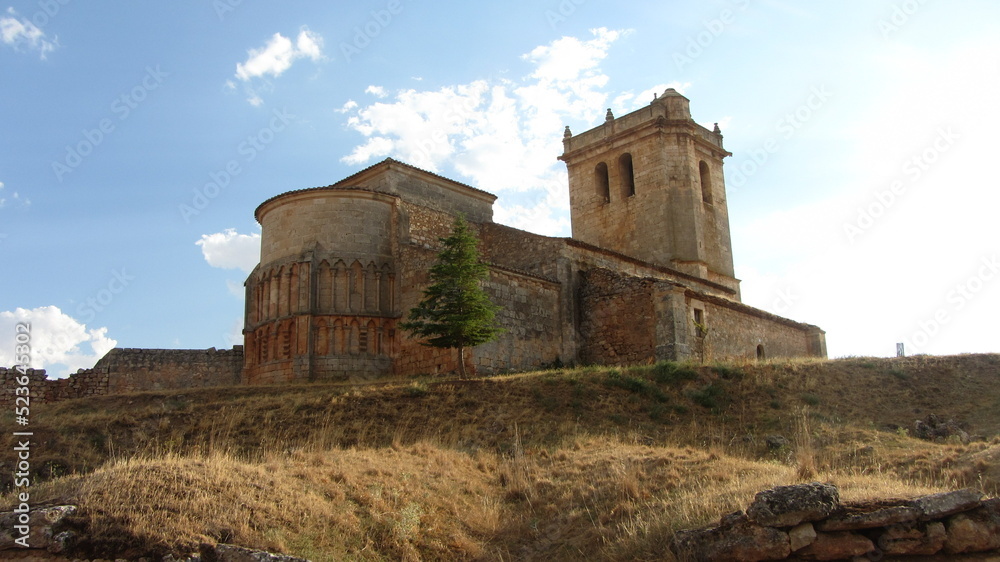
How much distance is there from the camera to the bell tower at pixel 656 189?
3123cm

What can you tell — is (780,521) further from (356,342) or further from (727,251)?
(727,251)

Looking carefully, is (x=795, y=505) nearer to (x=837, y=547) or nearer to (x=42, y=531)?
(x=837, y=547)

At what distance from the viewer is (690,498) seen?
8672mm

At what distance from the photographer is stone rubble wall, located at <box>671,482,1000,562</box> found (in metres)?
6.62

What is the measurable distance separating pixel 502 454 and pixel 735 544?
5845 mm

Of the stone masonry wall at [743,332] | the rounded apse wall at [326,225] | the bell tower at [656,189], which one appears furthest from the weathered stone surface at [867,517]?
the bell tower at [656,189]

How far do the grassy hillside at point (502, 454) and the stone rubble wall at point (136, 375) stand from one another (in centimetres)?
392

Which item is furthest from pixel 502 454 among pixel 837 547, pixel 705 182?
pixel 705 182

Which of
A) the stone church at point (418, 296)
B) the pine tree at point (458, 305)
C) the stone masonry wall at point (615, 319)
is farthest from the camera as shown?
the stone masonry wall at point (615, 319)

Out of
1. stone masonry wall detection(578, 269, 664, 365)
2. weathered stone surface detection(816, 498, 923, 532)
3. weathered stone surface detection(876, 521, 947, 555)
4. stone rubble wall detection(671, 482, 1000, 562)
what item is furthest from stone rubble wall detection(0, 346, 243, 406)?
weathered stone surface detection(876, 521, 947, 555)

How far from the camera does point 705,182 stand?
33594 mm

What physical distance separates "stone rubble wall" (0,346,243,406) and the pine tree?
7.38 metres

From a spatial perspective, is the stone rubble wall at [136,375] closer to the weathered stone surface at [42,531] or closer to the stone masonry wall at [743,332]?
the weathered stone surface at [42,531]

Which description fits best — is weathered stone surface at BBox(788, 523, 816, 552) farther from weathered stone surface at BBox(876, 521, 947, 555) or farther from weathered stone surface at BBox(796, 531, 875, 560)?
weathered stone surface at BBox(876, 521, 947, 555)
